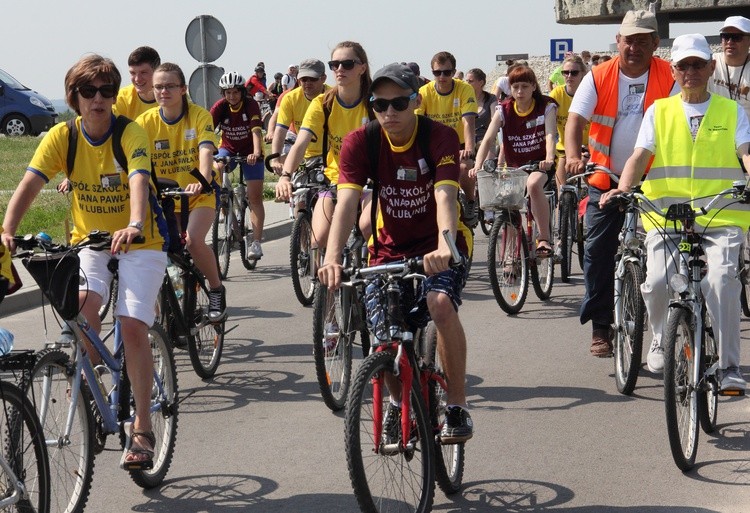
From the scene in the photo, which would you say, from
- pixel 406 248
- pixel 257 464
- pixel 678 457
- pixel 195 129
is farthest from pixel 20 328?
pixel 678 457

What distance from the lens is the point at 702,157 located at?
6.97 m

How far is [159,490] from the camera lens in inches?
242

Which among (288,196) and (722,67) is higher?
(722,67)

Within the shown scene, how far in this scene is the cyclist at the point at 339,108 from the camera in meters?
9.14

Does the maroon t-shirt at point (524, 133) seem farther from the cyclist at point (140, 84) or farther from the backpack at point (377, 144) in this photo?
the backpack at point (377, 144)

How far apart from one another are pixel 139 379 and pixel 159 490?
0.63 m

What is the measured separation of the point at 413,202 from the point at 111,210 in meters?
1.49

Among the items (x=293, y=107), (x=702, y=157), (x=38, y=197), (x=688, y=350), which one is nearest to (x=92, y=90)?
(x=688, y=350)

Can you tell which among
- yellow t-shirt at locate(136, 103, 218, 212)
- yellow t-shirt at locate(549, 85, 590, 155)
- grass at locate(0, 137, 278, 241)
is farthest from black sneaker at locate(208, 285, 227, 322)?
yellow t-shirt at locate(549, 85, 590, 155)

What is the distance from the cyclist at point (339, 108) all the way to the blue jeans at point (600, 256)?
1674mm

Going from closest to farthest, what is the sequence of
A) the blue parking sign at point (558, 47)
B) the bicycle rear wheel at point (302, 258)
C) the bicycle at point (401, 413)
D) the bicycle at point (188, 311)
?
the bicycle at point (401, 413)
the bicycle at point (188, 311)
the bicycle rear wheel at point (302, 258)
the blue parking sign at point (558, 47)

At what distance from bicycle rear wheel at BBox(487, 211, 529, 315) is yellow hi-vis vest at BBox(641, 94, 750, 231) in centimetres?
361

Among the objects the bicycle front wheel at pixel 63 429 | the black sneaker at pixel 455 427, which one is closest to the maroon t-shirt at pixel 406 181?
the black sneaker at pixel 455 427

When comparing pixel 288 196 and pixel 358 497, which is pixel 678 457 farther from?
pixel 288 196
